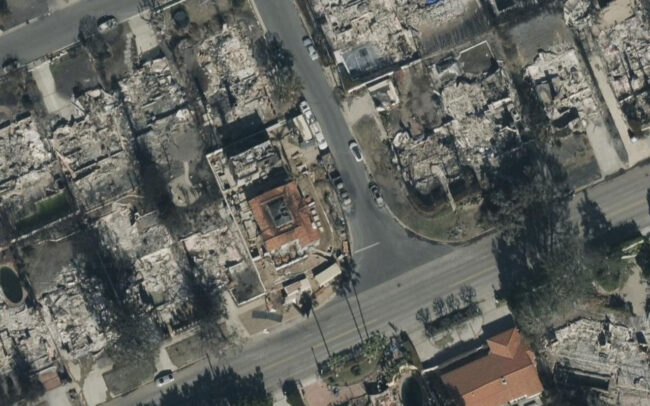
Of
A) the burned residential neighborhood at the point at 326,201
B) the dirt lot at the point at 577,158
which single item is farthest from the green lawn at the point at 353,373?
the dirt lot at the point at 577,158

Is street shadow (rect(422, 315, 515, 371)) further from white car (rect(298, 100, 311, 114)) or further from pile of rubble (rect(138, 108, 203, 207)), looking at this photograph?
pile of rubble (rect(138, 108, 203, 207))

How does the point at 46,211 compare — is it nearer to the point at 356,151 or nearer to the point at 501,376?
the point at 356,151

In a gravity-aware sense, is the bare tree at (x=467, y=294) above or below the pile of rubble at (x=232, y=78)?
below

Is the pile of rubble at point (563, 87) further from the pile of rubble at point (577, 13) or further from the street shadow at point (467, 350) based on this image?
the street shadow at point (467, 350)

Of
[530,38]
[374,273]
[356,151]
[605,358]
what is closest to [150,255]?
[374,273]

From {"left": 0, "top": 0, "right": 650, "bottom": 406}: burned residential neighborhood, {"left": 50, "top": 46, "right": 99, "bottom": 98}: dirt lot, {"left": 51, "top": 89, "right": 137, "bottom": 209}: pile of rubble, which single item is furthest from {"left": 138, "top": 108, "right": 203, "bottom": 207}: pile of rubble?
{"left": 50, "top": 46, "right": 99, "bottom": 98}: dirt lot
